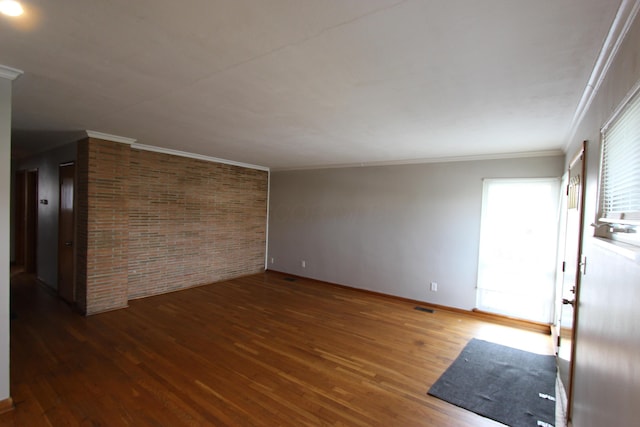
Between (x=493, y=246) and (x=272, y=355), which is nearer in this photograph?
(x=272, y=355)

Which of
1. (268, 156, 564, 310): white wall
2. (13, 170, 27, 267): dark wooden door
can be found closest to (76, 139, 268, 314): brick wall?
(268, 156, 564, 310): white wall

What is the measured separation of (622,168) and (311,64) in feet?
5.47

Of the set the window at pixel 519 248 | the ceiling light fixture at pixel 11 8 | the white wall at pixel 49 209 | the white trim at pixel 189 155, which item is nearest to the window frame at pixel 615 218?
the ceiling light fixture at pixel 11 8

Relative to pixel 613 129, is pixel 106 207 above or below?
below

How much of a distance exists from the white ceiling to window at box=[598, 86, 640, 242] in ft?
1.49

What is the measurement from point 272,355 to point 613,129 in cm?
327

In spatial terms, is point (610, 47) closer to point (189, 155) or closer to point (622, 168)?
point (622, 168)

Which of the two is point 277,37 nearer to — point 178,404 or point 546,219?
point 178,404

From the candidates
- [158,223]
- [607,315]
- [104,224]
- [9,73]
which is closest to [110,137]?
[104,224]

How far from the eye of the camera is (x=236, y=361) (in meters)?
3.03

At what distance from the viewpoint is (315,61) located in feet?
5.99

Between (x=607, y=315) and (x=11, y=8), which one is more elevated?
(x=11, y=8)

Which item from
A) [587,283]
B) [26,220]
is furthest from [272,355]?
Answer: [26,220]

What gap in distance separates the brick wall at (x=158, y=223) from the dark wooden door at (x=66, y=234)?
289 mm
